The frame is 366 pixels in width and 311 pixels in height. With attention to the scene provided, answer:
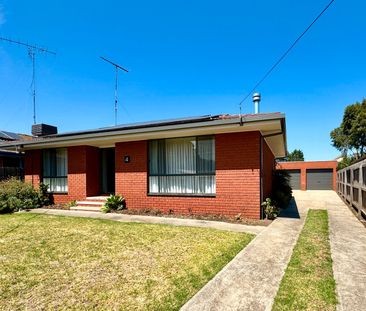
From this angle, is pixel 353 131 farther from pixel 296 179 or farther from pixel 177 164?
pixel 177 164

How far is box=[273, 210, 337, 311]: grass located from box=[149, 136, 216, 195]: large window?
154 inches

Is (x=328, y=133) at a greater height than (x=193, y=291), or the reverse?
(x=328, y=133)

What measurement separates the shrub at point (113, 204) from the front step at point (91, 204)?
1.70 feet

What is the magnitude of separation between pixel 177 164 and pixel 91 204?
408cm

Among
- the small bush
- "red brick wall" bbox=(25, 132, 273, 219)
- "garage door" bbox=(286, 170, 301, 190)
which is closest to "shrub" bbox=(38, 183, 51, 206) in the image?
"red brick wall" bbox=(25, 132, 273, 219)

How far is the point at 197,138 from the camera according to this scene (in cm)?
917

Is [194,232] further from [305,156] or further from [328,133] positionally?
[305,156]

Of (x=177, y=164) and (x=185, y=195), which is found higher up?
(x=177, y=164)

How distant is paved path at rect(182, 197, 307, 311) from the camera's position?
9.98ft

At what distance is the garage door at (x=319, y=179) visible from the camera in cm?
2883

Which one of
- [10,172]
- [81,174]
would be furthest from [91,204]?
[10,172]

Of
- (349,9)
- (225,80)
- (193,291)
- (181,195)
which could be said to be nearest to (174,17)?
(225,80)

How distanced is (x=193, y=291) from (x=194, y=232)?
3086 mm

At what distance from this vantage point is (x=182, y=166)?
31.0 ft
